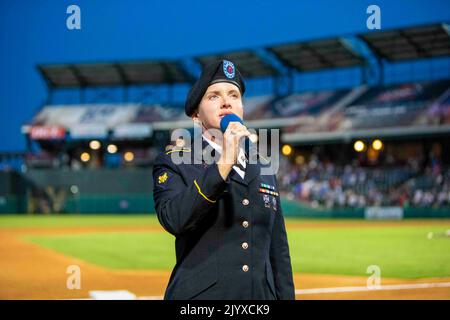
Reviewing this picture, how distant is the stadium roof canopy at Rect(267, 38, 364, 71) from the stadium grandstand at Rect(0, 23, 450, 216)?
0.08 meters

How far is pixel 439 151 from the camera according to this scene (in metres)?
33.8

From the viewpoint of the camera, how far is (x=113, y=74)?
49781 mm

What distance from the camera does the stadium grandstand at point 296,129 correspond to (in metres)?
32.5

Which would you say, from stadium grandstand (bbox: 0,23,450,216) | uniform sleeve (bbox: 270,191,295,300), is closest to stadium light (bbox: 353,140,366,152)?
stadium grandstand (bbox: 0,23,450,216)

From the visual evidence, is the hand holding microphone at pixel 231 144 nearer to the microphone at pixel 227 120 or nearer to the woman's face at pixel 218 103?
the microphone at pixel 227 120

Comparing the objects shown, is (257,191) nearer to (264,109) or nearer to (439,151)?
(439,151)

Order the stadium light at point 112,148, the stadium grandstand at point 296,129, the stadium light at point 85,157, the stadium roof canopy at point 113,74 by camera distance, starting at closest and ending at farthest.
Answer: the stadium grandstand at point 296,129
the stadium roof canopy at point 113,74
the stadium light at point 112,148
the stadium light at point 85,157

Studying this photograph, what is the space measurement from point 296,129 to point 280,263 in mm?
35238

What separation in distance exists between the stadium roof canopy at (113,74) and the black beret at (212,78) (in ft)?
150

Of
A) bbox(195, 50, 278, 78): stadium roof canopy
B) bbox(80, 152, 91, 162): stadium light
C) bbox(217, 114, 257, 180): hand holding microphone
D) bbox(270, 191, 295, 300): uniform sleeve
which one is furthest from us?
bbox(80, 152, 91, 162): stadium light

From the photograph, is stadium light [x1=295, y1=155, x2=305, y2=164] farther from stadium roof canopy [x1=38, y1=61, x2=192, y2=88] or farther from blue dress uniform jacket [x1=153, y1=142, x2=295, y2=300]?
blue dress uniform jacket [x1=153, y1=142, x2=295, y2=300]

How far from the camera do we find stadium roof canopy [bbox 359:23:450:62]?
112 feet

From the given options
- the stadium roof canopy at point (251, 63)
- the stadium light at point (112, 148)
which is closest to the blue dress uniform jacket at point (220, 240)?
the stadium roof canopy at point (251, 63)

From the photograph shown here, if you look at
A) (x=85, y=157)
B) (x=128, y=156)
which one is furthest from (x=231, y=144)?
(x=85, y=157)
